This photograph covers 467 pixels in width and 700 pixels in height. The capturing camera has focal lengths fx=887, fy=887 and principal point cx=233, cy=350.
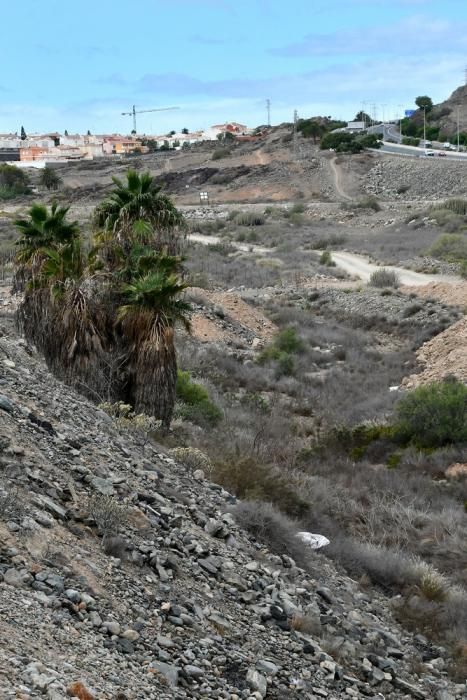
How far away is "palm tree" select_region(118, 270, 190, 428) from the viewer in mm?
14391

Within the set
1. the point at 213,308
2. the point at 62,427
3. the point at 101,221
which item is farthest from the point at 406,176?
the point at 62,427

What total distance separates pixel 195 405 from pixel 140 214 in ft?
12.6

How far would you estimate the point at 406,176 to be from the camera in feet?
271

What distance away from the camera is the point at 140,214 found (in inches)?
641

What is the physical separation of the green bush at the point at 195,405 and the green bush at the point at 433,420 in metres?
3.61

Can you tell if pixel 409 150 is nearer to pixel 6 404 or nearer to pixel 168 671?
pixel 6 404

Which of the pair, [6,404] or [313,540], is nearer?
[6,404]

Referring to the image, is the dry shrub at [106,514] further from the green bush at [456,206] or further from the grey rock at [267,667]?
the green bush at [456,206]

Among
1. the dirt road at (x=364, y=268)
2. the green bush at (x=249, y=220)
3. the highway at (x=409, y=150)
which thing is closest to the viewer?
the dirt road at (x=364, y=268)

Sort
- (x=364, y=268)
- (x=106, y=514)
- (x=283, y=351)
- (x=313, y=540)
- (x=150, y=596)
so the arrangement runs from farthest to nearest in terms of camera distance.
Result: (x=364, y=268), (x=283, y=351), (x=313, y=540), (x=106, y=514), (x=150, y=596)

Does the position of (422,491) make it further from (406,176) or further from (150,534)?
(406,176)

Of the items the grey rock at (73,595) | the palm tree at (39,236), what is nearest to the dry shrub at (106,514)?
the grey rock at (73,595)

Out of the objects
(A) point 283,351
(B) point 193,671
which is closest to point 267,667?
(B) point 193,671

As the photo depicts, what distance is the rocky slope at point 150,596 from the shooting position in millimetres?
5793
